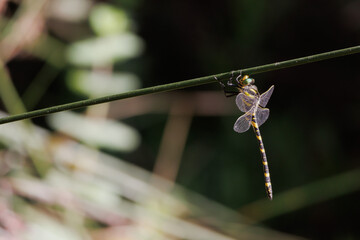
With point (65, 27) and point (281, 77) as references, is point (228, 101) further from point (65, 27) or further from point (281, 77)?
point (65, 27)

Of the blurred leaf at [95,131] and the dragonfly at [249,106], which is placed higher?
the blurred leaf at [95,131]

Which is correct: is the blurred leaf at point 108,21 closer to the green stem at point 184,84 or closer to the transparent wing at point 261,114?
the transparent wing at point 261,114

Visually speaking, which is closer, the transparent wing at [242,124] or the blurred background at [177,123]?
the transparent wing at [242,124]

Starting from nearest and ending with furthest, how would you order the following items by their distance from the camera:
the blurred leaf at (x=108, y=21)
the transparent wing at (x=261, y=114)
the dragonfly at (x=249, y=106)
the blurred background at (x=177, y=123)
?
the dragonfly at (x=249, y=106)
the transparent wing at (x=261, y=114)
the blurred background at (x=177, y=123)
the blurred leaf at (x=108, y=21)

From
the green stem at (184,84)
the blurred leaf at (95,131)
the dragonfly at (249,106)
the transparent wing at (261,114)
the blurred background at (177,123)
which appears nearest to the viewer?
the green stem at (184,84)

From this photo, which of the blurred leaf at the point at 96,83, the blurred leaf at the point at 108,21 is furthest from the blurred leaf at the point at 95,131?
the blurred leaf at the point at 108,21

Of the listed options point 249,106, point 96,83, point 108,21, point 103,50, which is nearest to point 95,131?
point 96,83

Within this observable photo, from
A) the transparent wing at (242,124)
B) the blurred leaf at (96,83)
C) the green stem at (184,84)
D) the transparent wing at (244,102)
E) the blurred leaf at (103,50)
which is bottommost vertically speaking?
the green stem at (184,84)

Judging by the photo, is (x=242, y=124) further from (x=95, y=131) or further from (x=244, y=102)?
(x=95, y=131)
